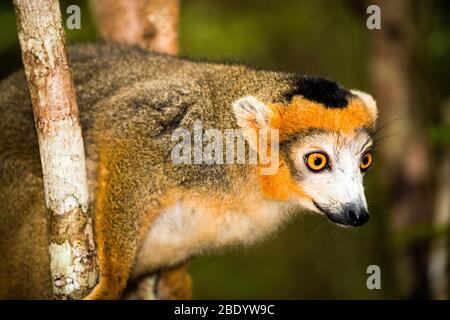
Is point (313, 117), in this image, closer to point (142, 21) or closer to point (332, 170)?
point (332, 170)

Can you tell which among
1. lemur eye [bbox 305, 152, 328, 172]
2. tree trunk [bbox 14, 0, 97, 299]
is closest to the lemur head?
lemur eye [bbox 305, 152, 328, 172]

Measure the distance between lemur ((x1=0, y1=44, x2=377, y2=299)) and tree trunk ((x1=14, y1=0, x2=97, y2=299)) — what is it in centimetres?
50

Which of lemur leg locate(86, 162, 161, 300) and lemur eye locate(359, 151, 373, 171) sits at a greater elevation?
lemur eye locate(359, 151, 373, 171)

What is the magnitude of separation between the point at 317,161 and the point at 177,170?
4.28 feet

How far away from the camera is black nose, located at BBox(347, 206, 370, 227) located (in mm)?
5672

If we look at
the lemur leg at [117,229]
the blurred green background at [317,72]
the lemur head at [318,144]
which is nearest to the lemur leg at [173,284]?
the lemur leg at [117,229]

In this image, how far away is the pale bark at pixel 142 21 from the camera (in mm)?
8555

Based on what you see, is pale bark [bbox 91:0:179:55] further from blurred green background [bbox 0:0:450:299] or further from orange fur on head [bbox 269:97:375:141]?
orange fur on head [bbox 269:97:375:141]

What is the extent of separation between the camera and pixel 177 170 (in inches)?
240

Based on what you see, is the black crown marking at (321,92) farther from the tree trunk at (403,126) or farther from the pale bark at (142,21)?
the tree trunk at (403,126)

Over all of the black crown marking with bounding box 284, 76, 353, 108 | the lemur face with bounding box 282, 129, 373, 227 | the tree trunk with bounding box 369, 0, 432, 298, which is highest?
the tree trunk with bounding box 369, 0, 432, 298

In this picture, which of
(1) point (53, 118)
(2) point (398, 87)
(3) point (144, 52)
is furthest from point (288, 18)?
(1) point (53, 118)

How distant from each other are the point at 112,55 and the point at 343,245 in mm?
6693
